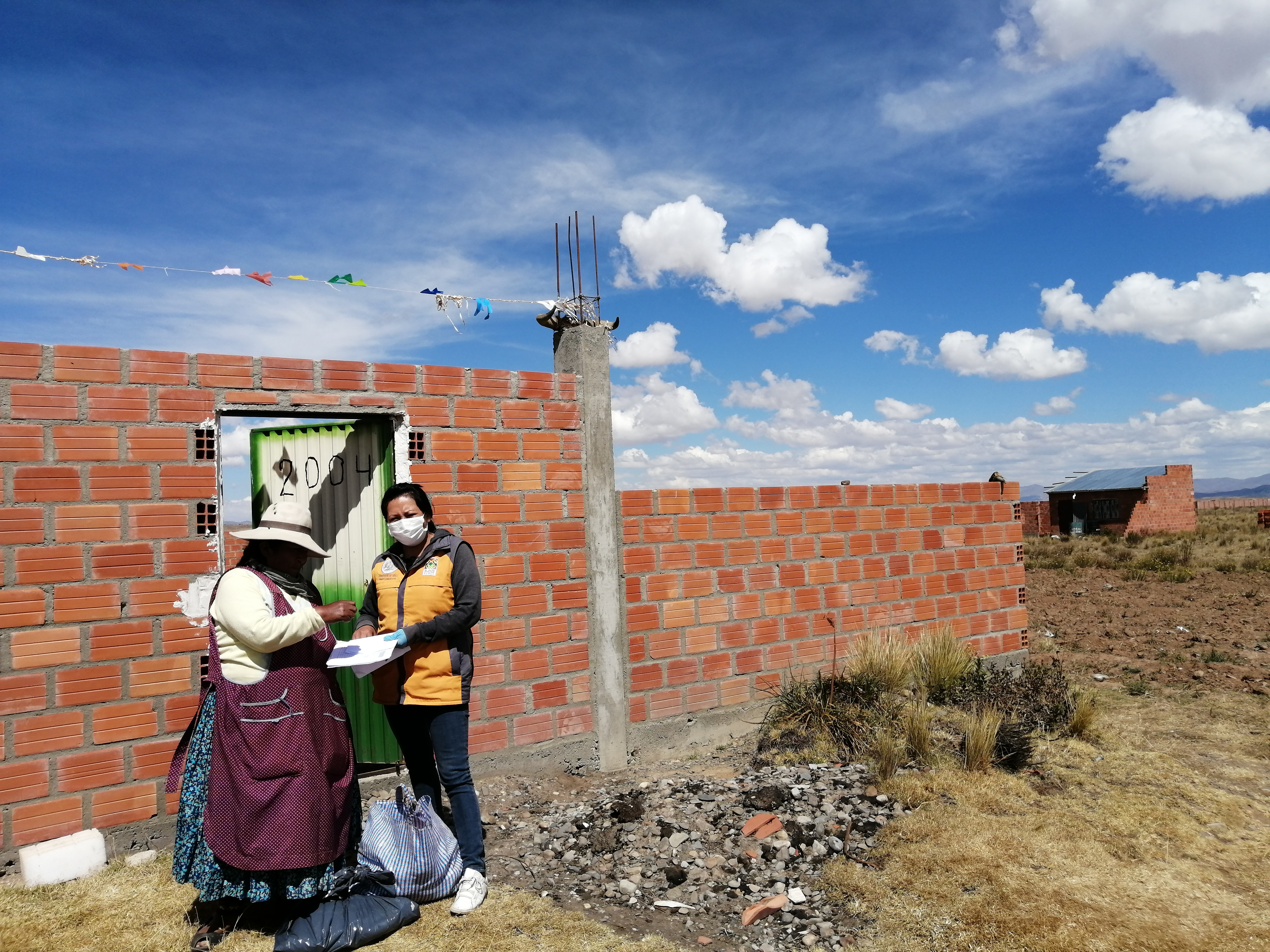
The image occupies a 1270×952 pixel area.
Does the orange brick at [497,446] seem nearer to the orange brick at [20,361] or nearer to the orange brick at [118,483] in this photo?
the orange brick at [118,483]

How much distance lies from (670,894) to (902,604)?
4162 millimetres

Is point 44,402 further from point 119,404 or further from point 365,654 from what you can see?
point 365,654

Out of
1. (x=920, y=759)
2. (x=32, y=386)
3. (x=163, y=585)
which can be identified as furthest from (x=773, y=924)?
(x=32, y=386)

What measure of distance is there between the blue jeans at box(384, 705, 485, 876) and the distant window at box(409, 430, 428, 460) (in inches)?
69.1

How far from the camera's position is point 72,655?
4148 millimetres

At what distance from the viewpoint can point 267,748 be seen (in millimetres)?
3088

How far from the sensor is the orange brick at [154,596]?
429 centimetres

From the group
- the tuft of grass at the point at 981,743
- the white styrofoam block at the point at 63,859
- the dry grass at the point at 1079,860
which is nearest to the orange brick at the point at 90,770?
the white styrofoam block at the point at 63,859

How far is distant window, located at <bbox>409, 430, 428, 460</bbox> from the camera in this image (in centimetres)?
505

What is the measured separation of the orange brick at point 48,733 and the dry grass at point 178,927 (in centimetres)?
62

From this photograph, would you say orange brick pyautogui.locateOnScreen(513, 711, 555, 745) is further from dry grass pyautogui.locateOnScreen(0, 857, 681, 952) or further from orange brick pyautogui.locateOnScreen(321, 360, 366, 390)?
orange brick pyautogui.locateOnScreen(321, 360, 366, 390)

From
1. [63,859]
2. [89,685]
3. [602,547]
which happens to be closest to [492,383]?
[602,547]

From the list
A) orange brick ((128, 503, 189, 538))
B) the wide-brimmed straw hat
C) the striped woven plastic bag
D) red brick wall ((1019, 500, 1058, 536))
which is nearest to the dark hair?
the wide-brimmed straw hat

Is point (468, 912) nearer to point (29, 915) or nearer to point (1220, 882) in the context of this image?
point (29, 915)
